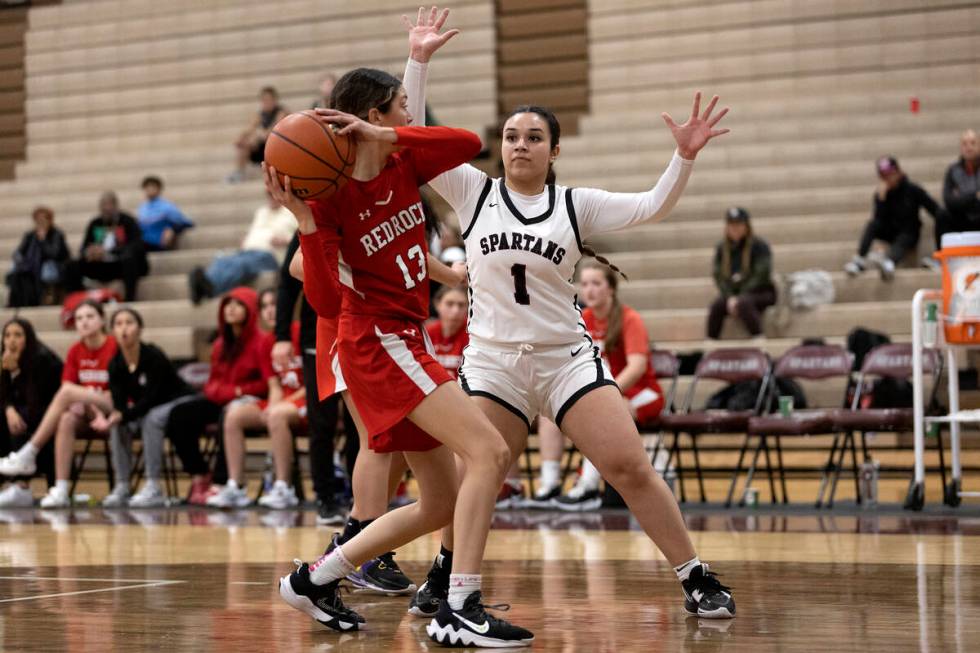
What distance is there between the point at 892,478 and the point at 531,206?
5531 mm

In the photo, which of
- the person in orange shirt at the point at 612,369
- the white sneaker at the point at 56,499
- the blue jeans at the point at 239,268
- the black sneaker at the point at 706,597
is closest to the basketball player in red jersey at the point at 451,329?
the person in orange shirt at the point at 612,369

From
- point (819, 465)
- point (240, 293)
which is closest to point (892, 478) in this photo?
point (819, 465)

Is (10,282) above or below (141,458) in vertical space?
above

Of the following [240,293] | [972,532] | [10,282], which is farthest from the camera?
[10,282]

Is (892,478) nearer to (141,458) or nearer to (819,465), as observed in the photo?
(819,465)

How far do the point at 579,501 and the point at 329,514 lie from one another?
1.77 metres

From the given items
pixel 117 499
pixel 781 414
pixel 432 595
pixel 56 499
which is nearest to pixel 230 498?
pixel 117 499

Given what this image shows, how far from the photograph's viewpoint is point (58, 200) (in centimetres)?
1554

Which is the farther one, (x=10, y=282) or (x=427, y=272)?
(x=10, y=282)

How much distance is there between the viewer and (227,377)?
32.6 ft

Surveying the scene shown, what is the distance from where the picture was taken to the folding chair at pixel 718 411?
8.84 m

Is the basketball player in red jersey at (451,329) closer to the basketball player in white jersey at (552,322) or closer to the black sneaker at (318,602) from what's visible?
the basketball player in white jersey at (552,322)

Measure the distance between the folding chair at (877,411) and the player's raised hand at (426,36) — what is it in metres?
4.55

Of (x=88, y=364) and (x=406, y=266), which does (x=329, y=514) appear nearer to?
Result: (x=88, y=364)
